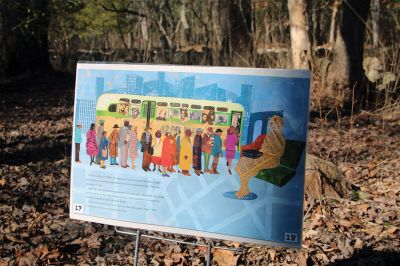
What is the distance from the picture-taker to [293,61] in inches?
300

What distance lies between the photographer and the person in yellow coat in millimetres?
2504

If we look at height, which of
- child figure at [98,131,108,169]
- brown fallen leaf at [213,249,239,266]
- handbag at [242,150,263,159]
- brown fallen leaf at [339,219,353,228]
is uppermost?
handbag at [242,150,263,159]

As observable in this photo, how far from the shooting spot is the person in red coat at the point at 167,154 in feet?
8.32

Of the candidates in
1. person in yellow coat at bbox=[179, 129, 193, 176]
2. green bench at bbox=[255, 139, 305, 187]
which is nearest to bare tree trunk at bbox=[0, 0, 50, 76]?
person in yellow coat at bbox=[179, 129, 193, 176]

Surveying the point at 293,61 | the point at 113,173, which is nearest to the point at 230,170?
the point at 113,173

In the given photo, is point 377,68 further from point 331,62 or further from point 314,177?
point 314,177

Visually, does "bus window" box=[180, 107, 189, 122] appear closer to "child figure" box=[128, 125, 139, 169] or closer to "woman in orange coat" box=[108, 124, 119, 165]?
"child figure" box=[128, 125, 139, 169]

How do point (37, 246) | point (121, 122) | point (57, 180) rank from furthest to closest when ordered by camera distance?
point (57, 180) → point (37, 246) → point (121, 122)

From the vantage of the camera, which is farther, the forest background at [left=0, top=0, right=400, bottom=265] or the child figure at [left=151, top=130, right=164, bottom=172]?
the forest background at [left=0, top=0, right=400, bottom=265]

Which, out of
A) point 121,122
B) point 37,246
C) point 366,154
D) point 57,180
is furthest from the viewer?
point 366,154

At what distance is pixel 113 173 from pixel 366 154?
3864 mm

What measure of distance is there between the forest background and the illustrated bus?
1.31m

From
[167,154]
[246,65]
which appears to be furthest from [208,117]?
[246,65]

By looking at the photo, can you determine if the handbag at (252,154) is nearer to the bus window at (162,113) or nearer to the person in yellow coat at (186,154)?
the person in yellow coat at (186,154)
